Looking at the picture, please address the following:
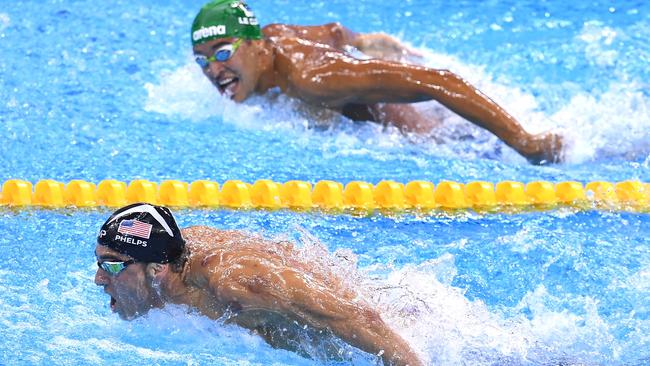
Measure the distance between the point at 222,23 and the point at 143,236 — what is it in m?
2.27

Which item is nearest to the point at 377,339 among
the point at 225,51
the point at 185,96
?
the point at 225,51

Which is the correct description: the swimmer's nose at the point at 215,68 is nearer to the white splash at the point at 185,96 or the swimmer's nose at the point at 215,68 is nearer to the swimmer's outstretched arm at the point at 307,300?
the white splash at the point at 185,96

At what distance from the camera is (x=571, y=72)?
6098mm

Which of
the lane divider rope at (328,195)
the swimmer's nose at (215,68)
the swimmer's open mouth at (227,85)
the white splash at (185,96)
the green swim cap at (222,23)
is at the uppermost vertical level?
the green swim cap at (222,23)

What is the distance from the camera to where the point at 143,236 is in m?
3.09

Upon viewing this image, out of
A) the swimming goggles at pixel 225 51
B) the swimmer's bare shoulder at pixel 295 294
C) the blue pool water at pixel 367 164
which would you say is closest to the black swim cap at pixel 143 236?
the swimmer's bare shoulder at pixel 295 294

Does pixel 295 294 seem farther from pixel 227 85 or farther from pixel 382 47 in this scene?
pixel 382 47

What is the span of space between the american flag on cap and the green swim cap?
2189 mm

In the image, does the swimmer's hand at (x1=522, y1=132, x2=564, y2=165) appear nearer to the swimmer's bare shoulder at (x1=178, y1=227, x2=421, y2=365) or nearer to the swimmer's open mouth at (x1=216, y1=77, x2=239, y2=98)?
the swimmer's open mouth at (x1=216, y1=77, x2=239, y2=98)

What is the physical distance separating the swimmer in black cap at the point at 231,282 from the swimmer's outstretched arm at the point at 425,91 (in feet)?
5.86

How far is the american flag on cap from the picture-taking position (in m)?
3.09

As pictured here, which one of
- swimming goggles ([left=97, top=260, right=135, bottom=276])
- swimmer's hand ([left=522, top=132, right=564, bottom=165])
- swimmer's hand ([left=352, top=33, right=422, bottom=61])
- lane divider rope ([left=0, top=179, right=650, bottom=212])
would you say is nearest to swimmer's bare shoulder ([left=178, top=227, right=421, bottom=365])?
swimming goggles ([left=97, top=260, right=135, bottom=276])

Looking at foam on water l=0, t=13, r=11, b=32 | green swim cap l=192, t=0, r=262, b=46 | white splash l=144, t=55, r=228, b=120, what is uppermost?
green swim cap l=192, t=0, r=262, b=46

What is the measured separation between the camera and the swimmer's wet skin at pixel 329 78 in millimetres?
4926
